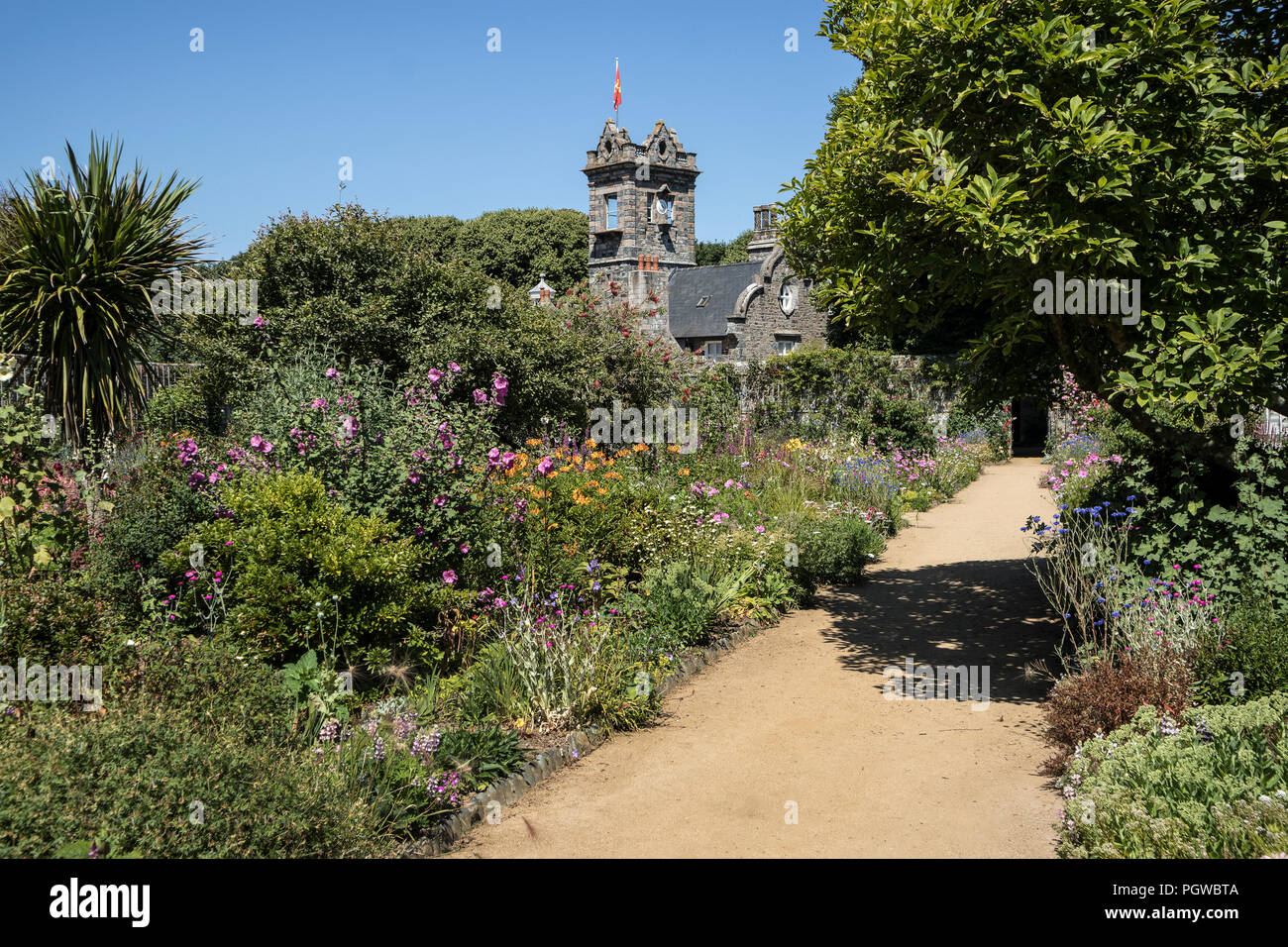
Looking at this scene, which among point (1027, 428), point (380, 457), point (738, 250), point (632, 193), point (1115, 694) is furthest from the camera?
point (738, 250)

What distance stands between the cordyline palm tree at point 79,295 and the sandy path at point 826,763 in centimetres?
736

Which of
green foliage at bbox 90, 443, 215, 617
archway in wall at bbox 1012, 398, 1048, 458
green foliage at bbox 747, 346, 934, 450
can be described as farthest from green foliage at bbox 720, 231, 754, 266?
green foliage at bbox 90, 443, 215, 617

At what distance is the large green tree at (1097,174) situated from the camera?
531 centimetres

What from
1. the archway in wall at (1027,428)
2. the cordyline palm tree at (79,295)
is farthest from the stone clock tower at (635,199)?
the cordyline palm tree at (79,295)

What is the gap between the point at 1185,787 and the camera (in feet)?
13.3

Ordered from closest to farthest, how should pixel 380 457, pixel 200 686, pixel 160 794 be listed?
pixel 160 794 < pixel 200 686 < pixel 380 457

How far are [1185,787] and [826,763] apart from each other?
1.97 meters

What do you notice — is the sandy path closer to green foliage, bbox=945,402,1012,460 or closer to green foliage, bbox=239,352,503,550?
green foliage, bbox=239,352,503,550

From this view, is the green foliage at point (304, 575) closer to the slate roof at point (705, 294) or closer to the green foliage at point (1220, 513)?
the green foliage at point (1220, 513)

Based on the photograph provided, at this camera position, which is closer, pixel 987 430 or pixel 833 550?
pixel 833 550

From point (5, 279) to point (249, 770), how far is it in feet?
28.4

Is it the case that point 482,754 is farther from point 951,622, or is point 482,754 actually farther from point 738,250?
point 738,250

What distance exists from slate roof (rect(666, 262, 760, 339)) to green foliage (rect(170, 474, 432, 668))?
102 feet

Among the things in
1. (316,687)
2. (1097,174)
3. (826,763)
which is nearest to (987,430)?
(1097,174)
